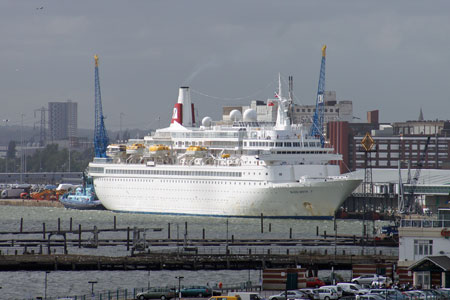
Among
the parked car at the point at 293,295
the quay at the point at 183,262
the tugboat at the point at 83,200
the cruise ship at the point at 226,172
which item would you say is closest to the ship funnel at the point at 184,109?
the cruise ship at the point at 226,172

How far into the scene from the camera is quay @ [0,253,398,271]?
65.4m

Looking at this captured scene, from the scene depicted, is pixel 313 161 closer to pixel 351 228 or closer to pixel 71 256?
pixel 351 228

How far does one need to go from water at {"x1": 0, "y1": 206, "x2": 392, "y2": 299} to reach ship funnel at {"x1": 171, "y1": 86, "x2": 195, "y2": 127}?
1168 cm

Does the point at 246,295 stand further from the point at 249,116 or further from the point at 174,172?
the point at 249,116

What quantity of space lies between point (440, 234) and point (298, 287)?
6.93 meters

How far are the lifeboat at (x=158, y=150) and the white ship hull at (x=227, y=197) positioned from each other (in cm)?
243

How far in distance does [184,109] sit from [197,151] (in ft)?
54.3

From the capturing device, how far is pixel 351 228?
10350 centimetres

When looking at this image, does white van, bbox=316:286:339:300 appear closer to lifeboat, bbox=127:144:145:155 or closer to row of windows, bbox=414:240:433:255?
Result: row of windows, bbox=414:240:433:255

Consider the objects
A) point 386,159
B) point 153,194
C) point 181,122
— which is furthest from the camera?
point 386,159

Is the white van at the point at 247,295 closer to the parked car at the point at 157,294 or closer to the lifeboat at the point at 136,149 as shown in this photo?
the parked car at the point at 157,294

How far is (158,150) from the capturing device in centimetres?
12025

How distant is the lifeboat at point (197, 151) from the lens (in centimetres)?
11581

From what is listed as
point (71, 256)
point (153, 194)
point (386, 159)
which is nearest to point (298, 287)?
point (71, 256)
